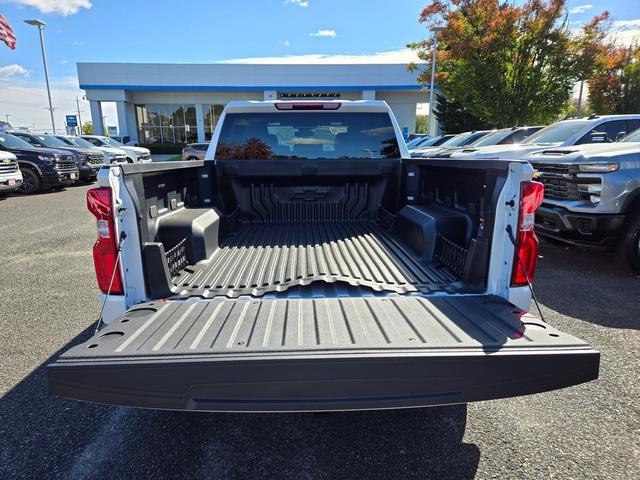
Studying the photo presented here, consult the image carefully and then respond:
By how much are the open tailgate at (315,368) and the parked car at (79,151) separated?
15.8m

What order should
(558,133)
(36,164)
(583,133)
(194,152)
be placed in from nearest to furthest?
(583,133) → (558,133) → (36,164) → (194,152)

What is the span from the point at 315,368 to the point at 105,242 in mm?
1468

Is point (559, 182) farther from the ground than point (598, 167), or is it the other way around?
point (598, 167)

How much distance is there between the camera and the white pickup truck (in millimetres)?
1716

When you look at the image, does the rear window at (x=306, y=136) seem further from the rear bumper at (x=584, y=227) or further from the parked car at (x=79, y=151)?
the parked car at (x=79, y=151)

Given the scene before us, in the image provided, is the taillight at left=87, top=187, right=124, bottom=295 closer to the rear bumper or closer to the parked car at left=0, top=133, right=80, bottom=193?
the rear bumper

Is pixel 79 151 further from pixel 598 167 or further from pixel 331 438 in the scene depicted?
pixel 331 438

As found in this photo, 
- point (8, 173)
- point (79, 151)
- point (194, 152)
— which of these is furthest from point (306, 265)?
point (194, 152)

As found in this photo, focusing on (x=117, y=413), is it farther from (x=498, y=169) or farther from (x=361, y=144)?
(x=361, y=144)

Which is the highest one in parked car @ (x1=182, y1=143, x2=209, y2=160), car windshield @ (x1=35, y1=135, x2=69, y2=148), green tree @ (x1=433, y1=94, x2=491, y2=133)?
green tree @ (x1=433, y1=94, x2=491, y2=133)

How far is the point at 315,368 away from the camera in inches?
67.1

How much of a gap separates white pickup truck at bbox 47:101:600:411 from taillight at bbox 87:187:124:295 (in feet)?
0.03

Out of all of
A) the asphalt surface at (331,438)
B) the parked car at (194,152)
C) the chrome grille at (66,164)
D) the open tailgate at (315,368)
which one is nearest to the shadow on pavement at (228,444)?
the asphalt surface at (331,438)

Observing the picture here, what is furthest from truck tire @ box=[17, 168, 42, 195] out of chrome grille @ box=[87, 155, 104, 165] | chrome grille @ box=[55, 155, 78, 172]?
chrome grille @ box=[87, 155, 104, 165]
